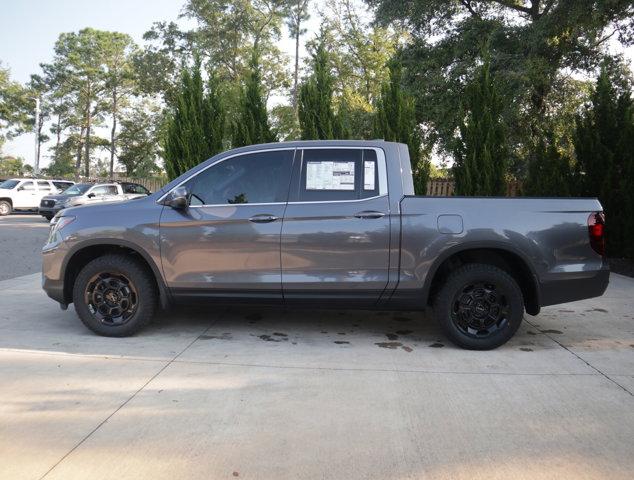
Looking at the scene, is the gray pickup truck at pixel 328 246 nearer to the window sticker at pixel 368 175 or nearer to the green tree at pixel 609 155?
the window sticker at pixel 368 175

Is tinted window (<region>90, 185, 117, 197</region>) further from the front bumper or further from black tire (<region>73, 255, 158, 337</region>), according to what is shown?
black tire (<region>73, 255, 158, 337</region>)

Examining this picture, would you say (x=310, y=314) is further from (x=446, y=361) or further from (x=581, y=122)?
(x=581, y=122)

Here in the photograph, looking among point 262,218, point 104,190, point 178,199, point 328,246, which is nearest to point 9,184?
point 104,190

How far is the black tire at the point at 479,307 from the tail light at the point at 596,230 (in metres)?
0.79

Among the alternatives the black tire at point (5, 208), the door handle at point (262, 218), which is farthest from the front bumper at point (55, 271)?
the black tire at point (5, 208)

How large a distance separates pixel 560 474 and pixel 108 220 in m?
4.22

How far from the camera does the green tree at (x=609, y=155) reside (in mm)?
10109

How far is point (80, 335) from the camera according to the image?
17.4 ft

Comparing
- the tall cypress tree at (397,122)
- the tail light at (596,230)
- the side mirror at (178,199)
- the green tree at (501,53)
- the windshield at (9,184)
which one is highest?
the green tree at (501,53)

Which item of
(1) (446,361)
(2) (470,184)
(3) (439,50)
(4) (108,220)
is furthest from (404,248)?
(3) (439,50)

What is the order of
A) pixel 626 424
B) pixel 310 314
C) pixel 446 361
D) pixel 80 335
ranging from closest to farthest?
1. pixel 626 424
2. pixel 446 361
3. pixel 80 335
4. pixel 310 314

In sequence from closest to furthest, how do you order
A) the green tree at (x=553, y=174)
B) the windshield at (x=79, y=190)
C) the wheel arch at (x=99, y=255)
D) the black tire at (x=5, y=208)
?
the wheel arch at (x=99, y=255)
the green tree at (x=553, y=174)
the windshield at (x=79, y=190)
the black tire at (x=5, y=208)

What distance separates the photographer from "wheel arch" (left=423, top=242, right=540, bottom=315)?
188 inches

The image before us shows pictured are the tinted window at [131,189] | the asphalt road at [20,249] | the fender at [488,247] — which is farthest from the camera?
the tinted window at [131,189]
